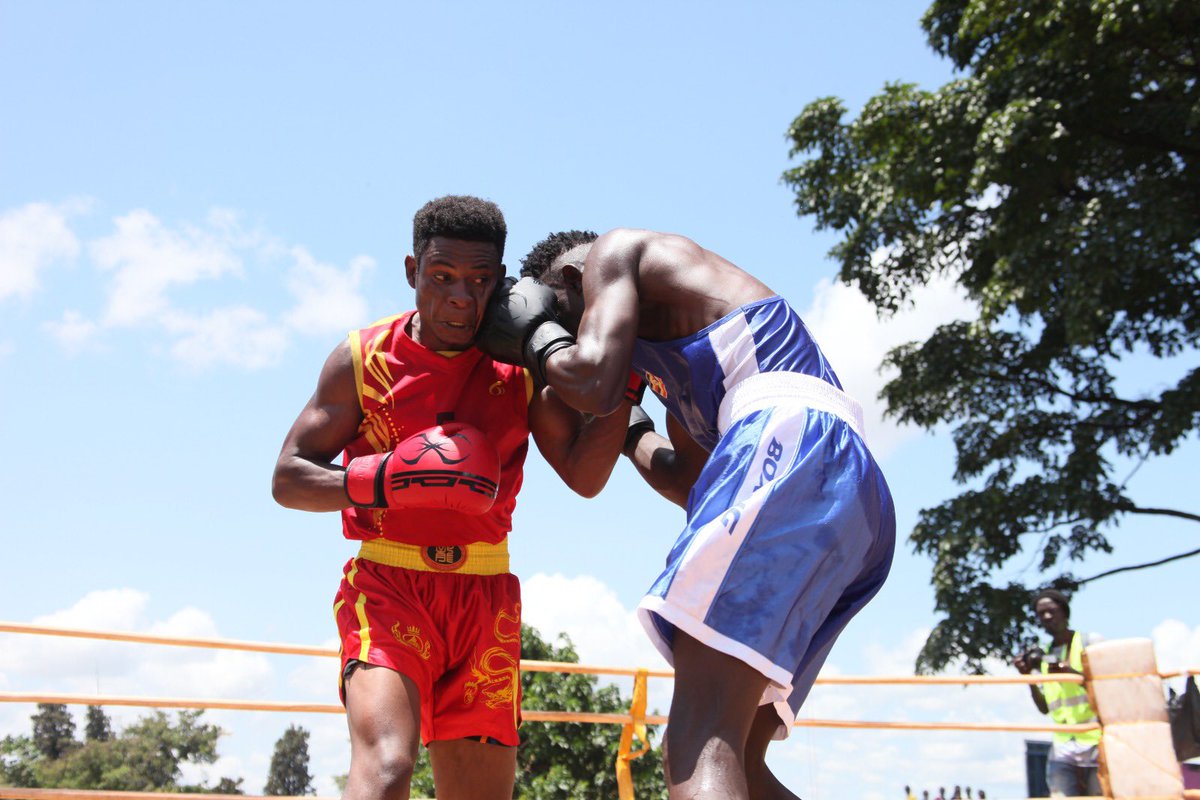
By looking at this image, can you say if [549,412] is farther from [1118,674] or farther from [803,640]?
[1118,674]

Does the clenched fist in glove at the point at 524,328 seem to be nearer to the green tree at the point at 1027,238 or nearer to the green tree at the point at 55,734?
the green tree at the point at 1027,238

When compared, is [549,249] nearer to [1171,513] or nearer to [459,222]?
[459,222]

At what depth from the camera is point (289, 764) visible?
45438 mm

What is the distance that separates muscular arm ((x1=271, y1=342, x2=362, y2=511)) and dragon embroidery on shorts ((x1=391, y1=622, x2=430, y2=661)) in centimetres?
34

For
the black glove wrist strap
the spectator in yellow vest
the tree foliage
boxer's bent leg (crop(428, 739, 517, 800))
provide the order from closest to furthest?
the black glove wrist strap → boxer's bent leg (crop(428, 739, 517, 800)) → the spectator in yellow vest → the tree foliage

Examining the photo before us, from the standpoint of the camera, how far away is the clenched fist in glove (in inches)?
102

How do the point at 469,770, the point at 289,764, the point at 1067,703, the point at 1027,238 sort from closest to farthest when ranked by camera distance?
the point at 469,770, the point at 1067,703, the point at 1027,238, the point at 289,764

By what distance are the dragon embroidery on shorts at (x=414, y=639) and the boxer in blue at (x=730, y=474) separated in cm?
70

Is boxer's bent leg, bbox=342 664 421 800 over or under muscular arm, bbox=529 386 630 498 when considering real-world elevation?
under

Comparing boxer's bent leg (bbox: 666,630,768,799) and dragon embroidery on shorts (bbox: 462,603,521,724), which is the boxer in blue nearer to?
boxer's bent leg (bbox: 666,630,768,799)

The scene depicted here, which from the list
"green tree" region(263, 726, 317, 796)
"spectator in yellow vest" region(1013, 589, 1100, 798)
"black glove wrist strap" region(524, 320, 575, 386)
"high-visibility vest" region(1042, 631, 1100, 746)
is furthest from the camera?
"green tree" region(263, 726, 317, 796)

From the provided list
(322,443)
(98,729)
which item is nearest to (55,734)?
(98,729)

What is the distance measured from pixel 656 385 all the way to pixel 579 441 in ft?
1.22

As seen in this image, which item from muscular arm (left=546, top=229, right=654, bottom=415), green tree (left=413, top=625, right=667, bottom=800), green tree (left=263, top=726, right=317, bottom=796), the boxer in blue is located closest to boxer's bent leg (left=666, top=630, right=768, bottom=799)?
the boxer in blue
